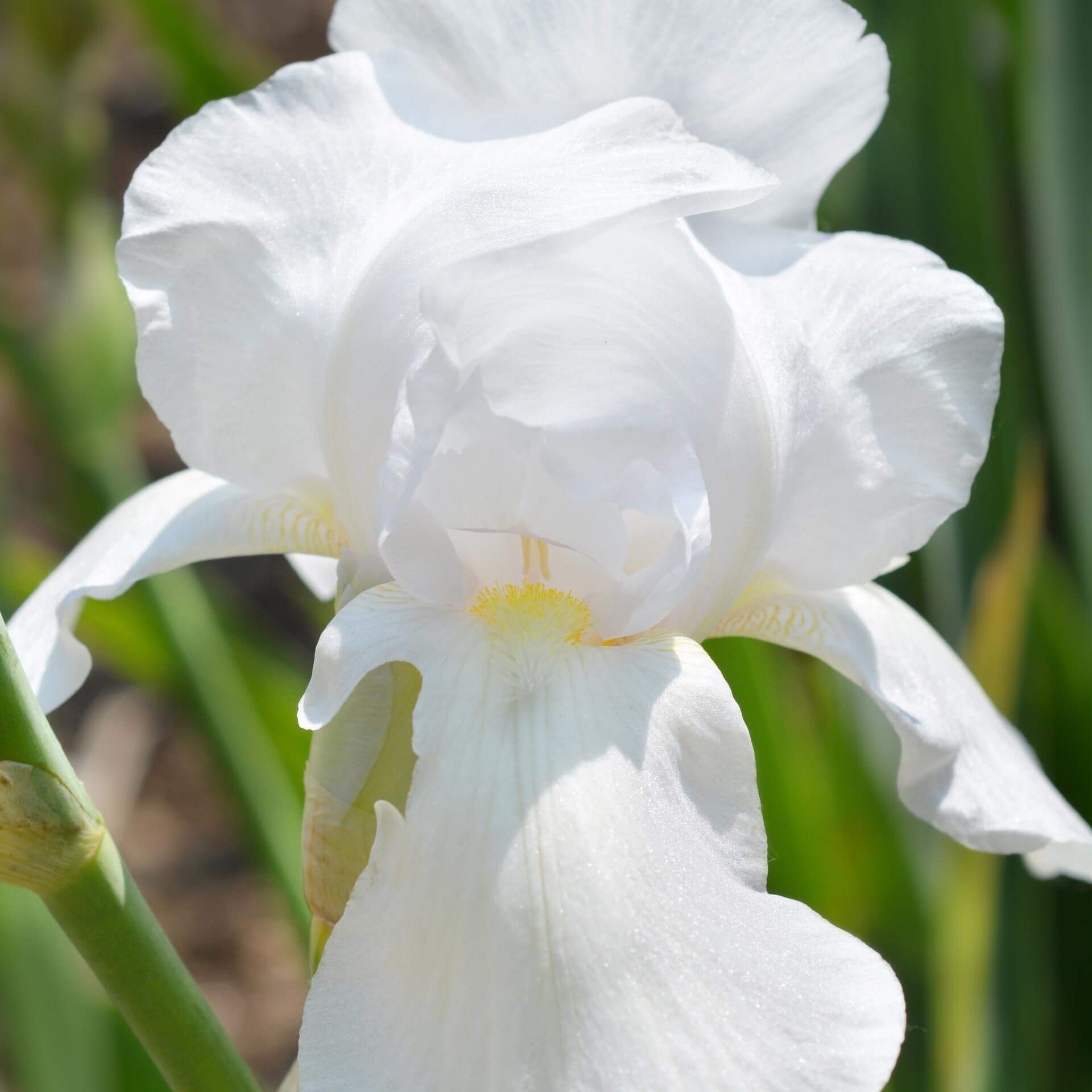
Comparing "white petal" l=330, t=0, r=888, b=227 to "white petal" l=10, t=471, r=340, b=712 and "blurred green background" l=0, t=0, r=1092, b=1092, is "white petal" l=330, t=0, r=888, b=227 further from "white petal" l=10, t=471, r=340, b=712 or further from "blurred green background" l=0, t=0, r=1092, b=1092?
"blurred green background" l=0, t=0, r=1092, b=1092

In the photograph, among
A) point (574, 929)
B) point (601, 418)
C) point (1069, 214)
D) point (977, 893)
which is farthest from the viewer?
point (1069, 214)

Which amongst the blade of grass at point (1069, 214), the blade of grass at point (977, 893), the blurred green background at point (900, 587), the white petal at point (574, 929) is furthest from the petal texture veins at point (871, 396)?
the blade of grass at point (1069, 214)

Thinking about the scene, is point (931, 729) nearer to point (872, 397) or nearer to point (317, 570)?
point (872, 397)

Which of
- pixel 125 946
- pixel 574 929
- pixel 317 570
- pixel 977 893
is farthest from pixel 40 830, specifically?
pixel 977 893

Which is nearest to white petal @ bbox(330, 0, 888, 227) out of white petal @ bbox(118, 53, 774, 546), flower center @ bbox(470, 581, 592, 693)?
white petal @ bbox(118, 53, 774, 546)

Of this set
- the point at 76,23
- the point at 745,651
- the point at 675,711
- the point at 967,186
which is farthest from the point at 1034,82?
the point at 675,711

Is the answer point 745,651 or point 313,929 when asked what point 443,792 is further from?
point 745,651
